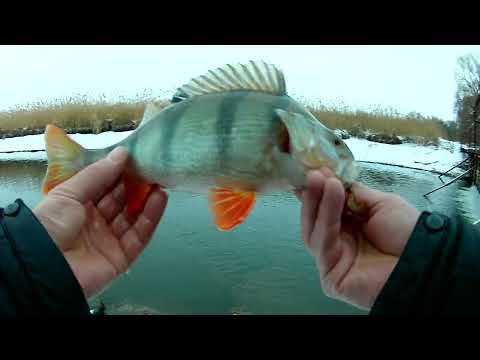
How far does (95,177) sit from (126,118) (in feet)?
22.3

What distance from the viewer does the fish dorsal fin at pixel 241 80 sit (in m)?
1.05

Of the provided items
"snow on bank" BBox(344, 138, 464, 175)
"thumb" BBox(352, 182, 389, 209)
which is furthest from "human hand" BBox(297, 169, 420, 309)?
"snow on bank" BBox(344, 138, 464, 175)

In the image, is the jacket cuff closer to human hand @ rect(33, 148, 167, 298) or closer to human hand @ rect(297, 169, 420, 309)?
human hand @ rect(297, 169, 420, 309)

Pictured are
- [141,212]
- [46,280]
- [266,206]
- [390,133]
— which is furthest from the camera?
[390,133]

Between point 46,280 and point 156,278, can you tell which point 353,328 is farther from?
point 156,278

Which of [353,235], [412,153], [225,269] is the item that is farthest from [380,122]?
[353,235]

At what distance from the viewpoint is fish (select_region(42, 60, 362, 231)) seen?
0.96 m

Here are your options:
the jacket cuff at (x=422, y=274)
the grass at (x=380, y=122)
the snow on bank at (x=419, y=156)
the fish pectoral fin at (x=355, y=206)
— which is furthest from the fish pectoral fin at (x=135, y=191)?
the snow on bank at (x=419, y=156)

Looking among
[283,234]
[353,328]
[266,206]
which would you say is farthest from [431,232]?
[266,206]

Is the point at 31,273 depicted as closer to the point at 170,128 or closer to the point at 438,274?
the point at 170,128

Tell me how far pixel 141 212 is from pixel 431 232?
0.88 meters

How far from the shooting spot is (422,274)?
2.77ft

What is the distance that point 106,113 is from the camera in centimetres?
775

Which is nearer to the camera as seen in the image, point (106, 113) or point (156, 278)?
point (156, 278)
